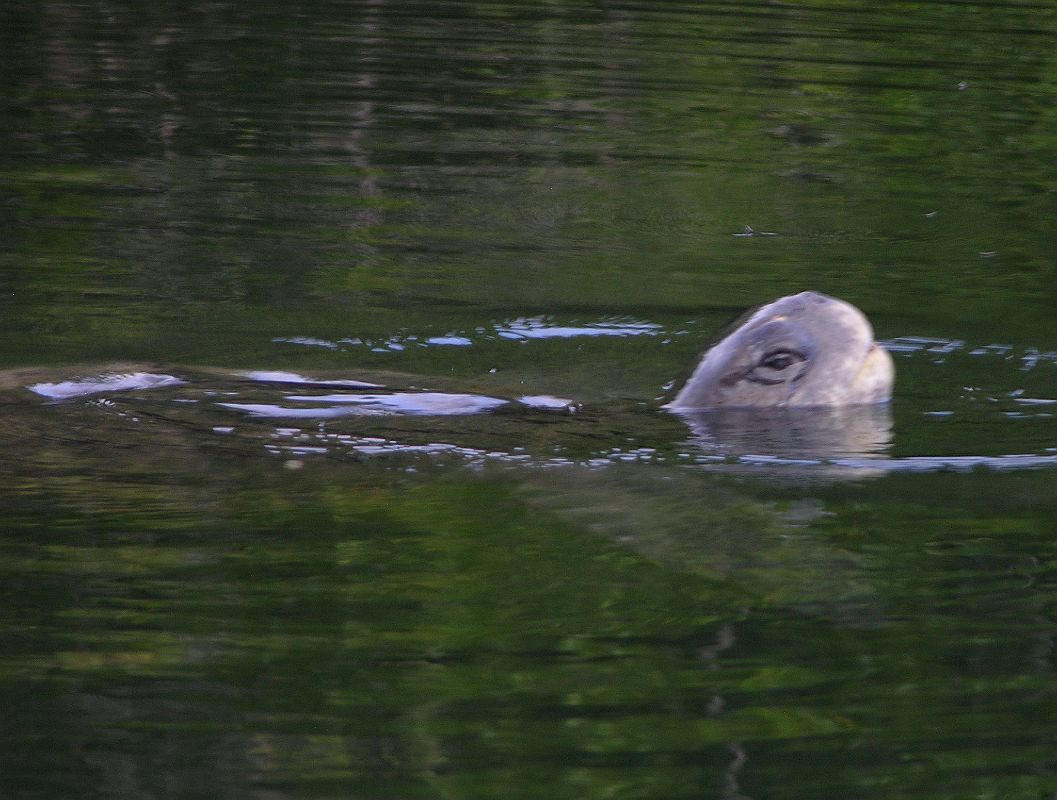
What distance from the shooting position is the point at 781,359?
5.66 meters

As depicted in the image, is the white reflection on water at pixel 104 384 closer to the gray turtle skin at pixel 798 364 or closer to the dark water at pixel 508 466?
the dark water at pixel 508 466

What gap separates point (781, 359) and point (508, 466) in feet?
3.64

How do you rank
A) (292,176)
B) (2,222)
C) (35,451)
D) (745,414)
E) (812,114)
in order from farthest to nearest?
(812,114) < (292,176) < (2,222) < (745,414) < (35,451)

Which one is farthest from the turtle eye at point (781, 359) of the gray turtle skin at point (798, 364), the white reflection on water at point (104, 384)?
the white reflection on water at point (104, 384)

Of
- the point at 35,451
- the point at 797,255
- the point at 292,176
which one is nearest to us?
the point at 35,451

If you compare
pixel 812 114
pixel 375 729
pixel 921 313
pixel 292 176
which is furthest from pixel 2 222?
pixel 375 729

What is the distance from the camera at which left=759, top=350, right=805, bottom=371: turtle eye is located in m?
5.66

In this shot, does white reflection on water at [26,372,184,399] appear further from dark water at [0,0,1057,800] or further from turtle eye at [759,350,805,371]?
turtle eye at [759,350,805,371]

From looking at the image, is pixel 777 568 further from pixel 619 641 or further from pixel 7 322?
pixel 7 322

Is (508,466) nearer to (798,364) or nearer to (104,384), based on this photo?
(798,364)

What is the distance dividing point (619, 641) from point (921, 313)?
3948mm

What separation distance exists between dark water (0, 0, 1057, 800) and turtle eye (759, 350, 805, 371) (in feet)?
0.86

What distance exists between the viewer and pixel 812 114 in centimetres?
1222

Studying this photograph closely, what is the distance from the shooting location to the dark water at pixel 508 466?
318 centimetres
